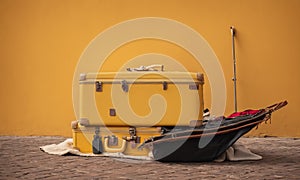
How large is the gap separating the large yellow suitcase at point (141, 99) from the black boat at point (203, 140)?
0.74ft

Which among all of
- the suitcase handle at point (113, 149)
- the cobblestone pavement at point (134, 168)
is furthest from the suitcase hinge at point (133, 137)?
the cobblestone pavement at point (134, 168)

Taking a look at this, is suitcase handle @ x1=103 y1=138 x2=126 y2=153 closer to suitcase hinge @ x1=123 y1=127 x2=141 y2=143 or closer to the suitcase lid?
suitcase hinge @ x1=123 y1=127 x2=141 y2=143

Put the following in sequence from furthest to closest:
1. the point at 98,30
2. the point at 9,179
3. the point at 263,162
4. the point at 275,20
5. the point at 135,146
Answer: the point at 98,30, the point at 275,20, the point at 135,146, the point at 263,162, the point at 9,179

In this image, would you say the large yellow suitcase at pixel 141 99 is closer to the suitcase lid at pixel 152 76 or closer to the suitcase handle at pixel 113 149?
the suitcase lid at pixel 152 76

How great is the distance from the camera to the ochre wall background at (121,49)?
3.63 metres

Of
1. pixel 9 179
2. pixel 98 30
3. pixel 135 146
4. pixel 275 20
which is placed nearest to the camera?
pixel 9 179

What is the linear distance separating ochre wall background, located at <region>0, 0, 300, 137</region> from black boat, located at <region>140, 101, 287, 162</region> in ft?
4.02

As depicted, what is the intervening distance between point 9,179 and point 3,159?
0.59 meters

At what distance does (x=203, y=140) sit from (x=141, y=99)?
1.68 feet

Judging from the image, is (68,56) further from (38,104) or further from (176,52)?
(176,52)

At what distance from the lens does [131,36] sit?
12.6 ft

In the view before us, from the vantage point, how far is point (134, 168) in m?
2.25

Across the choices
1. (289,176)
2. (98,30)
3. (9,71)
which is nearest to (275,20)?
(98,30)

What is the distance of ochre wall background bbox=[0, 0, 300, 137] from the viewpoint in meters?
3.63
